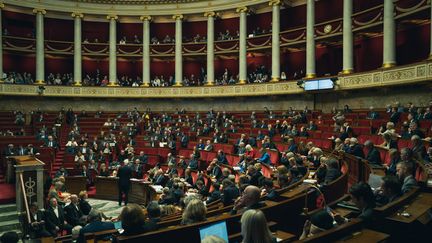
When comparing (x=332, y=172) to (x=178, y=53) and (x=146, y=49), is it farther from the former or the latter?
(x=146, y=49)

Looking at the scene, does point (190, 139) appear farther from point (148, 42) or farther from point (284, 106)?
point (148, 42)

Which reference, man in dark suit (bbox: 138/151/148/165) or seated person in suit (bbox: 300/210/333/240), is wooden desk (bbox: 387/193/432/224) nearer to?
seated person in suit (bbox: 300/210/333/240)

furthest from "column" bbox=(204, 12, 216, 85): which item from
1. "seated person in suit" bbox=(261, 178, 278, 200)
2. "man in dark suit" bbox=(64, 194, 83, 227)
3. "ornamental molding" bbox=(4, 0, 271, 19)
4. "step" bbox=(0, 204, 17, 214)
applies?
"seated person in suit" bbox=(261, 178, 278, 200)

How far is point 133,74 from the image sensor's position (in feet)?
98.8

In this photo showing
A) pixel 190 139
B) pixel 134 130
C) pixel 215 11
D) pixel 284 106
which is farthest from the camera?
pixel 215 11

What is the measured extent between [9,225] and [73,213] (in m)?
2.48

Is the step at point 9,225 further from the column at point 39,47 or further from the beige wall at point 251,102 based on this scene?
the column at point 39,47

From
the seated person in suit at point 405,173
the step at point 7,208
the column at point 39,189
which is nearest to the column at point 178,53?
the step at point 7,208

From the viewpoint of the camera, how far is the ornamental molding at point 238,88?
575 inches

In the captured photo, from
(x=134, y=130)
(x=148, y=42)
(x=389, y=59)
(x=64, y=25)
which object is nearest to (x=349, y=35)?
(x=389, y=59)

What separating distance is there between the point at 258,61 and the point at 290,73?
2.82 metres

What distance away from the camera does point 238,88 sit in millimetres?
23766

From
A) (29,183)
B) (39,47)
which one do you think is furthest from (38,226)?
(39,47)

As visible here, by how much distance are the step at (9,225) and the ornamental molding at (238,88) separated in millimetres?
14864
